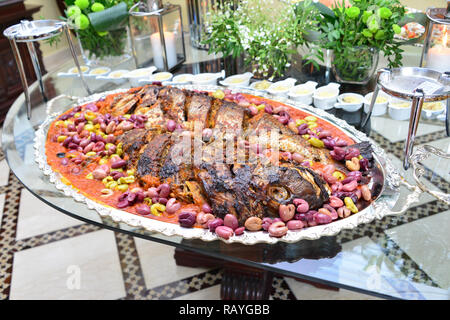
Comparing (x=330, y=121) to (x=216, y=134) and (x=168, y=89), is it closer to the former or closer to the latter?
(x=216, y=134)

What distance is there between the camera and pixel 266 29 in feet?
7.42

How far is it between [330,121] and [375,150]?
29 centimetres

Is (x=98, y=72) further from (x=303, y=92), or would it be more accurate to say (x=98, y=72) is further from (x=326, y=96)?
(x=326, y=96)

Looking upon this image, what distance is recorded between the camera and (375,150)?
1.63m

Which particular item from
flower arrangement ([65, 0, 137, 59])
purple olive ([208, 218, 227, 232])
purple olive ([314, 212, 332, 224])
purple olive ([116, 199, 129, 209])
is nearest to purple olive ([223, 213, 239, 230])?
purple olive ([208, 218, 227, 232])

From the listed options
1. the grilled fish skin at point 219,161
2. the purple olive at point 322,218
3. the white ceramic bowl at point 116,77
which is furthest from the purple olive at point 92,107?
the purple olive at point 322,218

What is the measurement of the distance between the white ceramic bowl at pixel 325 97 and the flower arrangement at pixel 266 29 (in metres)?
0.29

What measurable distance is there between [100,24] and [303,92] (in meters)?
1.50

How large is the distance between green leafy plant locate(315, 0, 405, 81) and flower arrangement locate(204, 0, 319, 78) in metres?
0.13

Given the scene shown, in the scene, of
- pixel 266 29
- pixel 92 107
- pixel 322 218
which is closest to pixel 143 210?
pixel 322 218

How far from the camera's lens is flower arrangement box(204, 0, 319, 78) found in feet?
7.36

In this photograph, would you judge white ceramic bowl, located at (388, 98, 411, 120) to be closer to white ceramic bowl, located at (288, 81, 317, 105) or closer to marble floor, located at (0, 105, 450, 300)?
marble floor, located at (0, 105, 450, 300)

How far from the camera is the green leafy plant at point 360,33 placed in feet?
6.57
